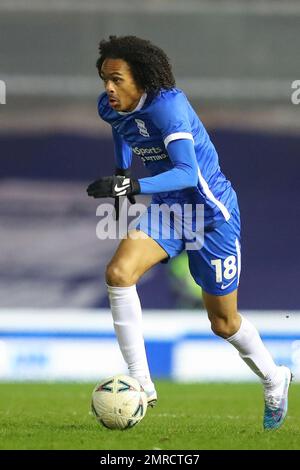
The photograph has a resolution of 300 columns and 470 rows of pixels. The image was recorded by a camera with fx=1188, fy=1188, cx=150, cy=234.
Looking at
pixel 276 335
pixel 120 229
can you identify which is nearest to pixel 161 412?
pixel 276 335

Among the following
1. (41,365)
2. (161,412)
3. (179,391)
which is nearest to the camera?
(161,412)

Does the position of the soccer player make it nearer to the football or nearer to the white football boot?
the white football boot

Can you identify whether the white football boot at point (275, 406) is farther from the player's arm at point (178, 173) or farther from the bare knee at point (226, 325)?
the player's arm at point (178, 173)

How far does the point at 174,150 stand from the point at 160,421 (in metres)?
2.04

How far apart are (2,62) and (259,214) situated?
4067mm

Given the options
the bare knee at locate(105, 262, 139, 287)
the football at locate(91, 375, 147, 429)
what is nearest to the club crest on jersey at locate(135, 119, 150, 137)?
the bare knee at locate(105, 262, 139, 287)

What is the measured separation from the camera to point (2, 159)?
53.7 ft

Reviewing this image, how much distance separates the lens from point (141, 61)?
21.7 ft

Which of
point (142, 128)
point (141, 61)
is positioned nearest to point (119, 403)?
point (142, 128)

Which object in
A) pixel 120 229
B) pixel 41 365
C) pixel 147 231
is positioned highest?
pixel 147 231

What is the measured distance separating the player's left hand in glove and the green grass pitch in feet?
4.19

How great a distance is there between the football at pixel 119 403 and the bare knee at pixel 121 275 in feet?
1.69

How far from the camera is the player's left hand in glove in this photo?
20.5ft

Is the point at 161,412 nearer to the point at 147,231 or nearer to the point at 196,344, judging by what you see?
the point at 147,231
